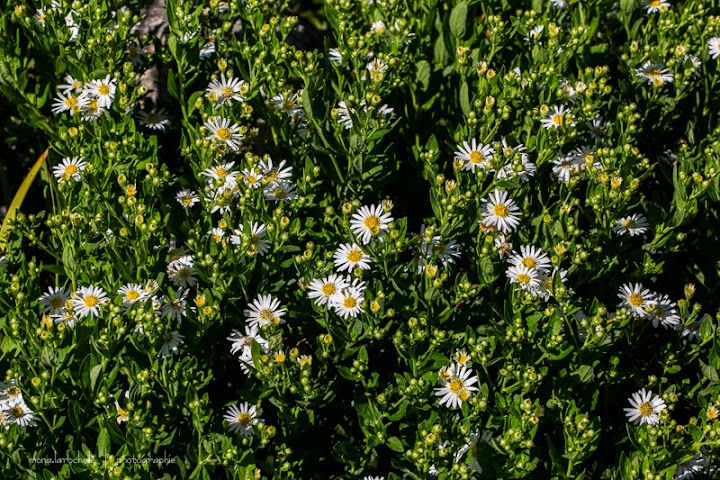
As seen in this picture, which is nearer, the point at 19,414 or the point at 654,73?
the point at 19,414

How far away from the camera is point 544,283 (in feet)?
10.7

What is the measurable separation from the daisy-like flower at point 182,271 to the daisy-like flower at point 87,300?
301 mm

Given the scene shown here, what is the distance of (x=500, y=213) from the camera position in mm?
3416

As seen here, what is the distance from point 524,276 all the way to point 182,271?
1.44 m

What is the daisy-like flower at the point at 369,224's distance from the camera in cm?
322

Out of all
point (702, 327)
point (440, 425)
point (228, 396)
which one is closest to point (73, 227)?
point (228, 396)

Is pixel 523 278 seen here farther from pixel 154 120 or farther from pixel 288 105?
pixel 154 120

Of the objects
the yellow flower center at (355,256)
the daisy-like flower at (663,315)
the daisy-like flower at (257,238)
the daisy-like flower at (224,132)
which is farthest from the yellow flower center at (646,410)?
the daisy-like flower at (224,132)

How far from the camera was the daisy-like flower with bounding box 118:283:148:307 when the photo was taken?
3.11 m

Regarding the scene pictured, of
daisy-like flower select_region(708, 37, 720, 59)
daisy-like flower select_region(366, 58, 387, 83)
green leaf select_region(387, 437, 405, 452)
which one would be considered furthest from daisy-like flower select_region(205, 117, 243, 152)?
daisy-like flower select_region(708, 37, 720, 59)

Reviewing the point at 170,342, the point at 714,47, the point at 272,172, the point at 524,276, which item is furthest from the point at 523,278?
the point at 714,47

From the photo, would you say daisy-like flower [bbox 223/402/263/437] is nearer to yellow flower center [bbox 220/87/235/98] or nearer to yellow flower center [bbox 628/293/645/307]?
yellow flower center [bbox 220/87/235/98]

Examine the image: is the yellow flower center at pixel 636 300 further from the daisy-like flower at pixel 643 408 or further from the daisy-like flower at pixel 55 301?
the daisy-like flower at pixel 55 301

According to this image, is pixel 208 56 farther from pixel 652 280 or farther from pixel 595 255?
pixel 652 280
